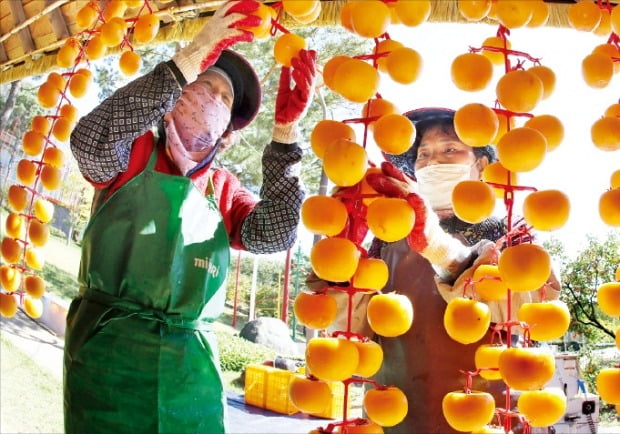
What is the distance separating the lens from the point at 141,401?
1.46 m

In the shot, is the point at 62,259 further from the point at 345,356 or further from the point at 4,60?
the point at 345,356

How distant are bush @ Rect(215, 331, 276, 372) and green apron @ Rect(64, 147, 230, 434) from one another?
6666mm

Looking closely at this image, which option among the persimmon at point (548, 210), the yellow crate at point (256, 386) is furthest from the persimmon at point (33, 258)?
the yellow crate at point (256, 386)

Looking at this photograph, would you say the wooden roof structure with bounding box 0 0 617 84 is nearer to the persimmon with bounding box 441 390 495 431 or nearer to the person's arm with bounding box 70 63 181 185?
the person's arm with bounding box 70 63 181 185

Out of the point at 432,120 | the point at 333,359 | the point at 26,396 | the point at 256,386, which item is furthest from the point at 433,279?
the point at 26,396

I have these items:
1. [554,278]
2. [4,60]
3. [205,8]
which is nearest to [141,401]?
[554,278]

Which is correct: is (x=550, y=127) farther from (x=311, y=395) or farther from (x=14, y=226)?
(x=14, y=226)

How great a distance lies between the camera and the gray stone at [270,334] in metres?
9.46

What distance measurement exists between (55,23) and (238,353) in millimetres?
6515

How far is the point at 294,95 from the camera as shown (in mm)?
1413

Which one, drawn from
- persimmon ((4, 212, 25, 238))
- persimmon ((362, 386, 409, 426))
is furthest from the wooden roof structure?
persimmon ((362, 386, 409, 426))

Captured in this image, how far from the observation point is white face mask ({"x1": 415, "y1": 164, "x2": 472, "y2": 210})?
1.71 meters

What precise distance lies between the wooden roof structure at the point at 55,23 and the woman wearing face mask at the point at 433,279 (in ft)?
1.55

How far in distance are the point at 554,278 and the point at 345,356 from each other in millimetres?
643
